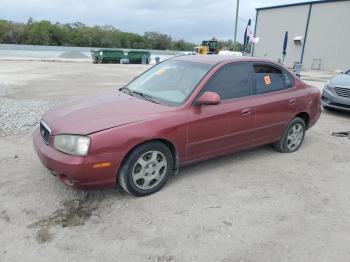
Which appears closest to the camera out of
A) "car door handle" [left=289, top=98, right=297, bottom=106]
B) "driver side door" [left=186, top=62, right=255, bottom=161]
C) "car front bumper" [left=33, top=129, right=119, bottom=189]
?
"car front bumper" [left=33, top=129, right=119, bottom=189]

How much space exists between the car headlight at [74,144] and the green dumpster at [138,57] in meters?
32.5

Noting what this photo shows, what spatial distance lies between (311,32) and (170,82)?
32.8 meters

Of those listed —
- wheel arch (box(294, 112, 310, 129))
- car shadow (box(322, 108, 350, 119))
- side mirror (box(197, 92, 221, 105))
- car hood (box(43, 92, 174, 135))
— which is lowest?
car shadow (box(322, 108, 350, 119))

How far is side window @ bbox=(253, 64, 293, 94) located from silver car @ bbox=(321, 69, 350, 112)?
3954 millimetres

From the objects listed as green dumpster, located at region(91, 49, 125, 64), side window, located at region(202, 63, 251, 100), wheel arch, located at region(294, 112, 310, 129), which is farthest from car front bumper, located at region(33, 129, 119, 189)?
green dumpster, located at region(91, 49, 125, 64)

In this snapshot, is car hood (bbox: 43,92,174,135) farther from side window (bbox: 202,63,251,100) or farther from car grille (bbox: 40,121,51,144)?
side window (bbox: 202,63,251,100)

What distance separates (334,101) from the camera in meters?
8.85

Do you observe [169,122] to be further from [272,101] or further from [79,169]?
[272,101]

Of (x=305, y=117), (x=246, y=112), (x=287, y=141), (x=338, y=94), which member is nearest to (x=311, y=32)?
(x=338, y=94)

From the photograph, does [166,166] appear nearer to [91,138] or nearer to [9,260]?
[91,138]

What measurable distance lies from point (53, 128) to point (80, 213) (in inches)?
37.7

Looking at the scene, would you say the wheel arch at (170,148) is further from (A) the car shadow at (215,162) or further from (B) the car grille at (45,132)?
(B) the car grille at (45,132)

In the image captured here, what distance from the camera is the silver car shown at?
855 centimetres

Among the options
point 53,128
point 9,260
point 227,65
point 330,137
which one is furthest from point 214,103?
point 330,137
